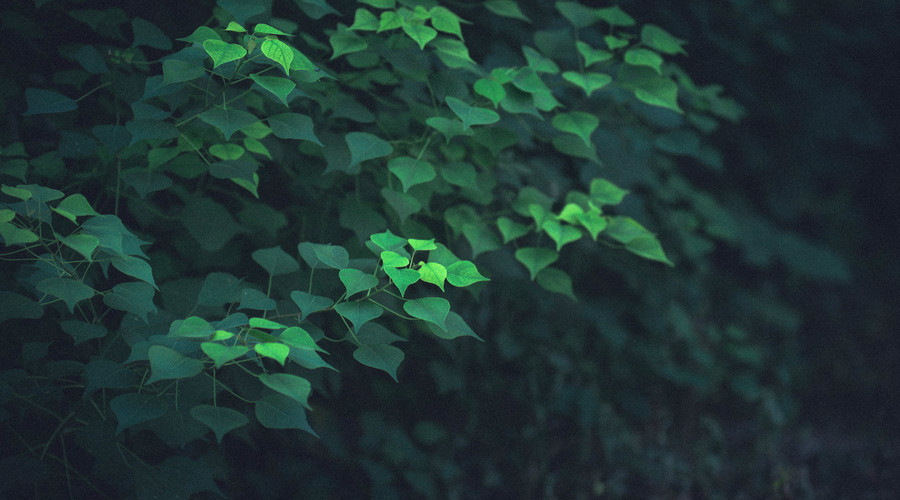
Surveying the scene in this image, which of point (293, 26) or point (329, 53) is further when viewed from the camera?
point (329, 53)

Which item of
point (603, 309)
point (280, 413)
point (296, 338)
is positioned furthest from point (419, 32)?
point (603, 309)

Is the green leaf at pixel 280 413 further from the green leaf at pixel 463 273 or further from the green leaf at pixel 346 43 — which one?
the green leaf at pixel 346 43

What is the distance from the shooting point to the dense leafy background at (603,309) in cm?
177

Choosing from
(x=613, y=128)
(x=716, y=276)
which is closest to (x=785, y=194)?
(x=716, y=276)

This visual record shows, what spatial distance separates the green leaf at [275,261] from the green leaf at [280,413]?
0.42 meters

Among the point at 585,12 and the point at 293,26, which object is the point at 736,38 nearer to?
the point at 585,12

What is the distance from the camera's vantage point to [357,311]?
131 centimetres

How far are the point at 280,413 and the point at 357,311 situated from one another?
252mm

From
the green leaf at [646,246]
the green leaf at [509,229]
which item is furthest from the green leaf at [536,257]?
the green leaf at [646,246]

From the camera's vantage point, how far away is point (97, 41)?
1.97m

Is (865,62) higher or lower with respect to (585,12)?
lower

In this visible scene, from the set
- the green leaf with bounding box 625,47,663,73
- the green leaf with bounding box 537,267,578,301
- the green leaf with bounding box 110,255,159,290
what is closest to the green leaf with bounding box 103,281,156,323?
the green leaf with bounding box 110,255,159,290

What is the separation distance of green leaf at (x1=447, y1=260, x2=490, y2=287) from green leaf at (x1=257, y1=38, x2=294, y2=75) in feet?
1.72

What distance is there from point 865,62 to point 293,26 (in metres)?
3.96
